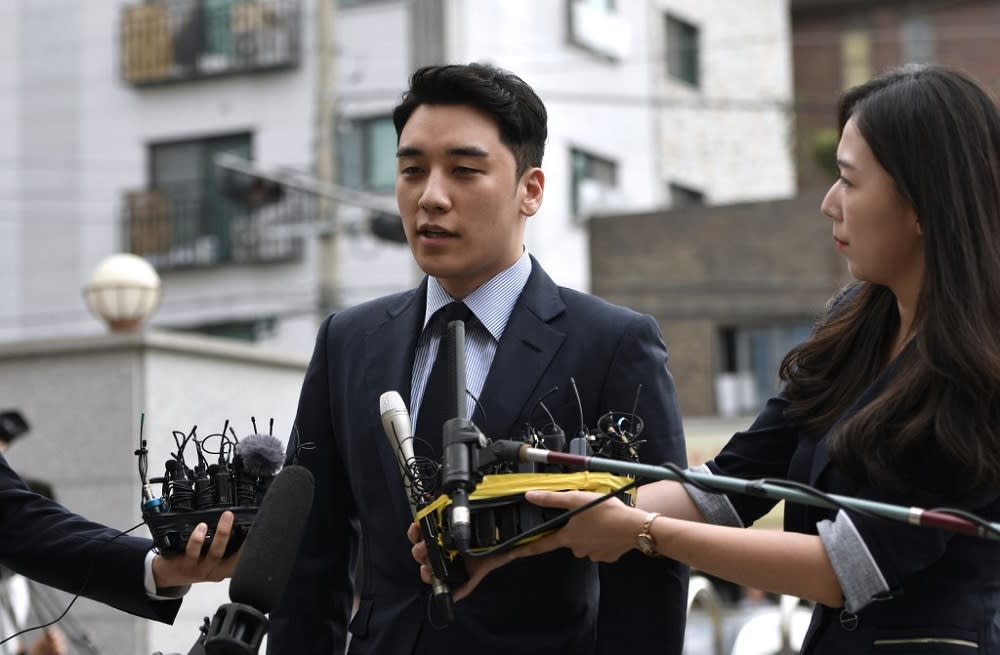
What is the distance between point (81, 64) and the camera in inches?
1151

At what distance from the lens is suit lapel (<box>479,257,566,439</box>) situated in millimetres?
4074

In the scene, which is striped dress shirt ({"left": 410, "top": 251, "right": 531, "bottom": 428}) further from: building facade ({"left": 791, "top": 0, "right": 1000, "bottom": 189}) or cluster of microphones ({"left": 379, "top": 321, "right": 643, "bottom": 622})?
building facade ({"left": 791, "top": 0, "right": 1000, "bottom": 189})

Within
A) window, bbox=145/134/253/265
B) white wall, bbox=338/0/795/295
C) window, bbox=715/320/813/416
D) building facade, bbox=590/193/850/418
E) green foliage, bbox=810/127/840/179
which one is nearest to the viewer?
building facade, bbox=590/193/850/418

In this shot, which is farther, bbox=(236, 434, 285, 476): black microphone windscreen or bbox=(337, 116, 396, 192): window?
bbox=(337, 116, 396, 192): window

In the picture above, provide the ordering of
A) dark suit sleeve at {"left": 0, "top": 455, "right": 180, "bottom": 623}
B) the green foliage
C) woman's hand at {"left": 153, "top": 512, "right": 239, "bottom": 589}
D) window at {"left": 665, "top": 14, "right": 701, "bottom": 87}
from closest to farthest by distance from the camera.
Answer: woman's hand at {"left": 153, "top": 512, "right": 239, "bottom": 589}, dark suit sleeve at {"left": 0, "top": 455, "right": 180, "bottom": 623}, the green foliage, window at {"left": 665, "top": 14, "right": 701, "bottom": 87}

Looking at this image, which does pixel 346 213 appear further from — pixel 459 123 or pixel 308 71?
pixel 459 123

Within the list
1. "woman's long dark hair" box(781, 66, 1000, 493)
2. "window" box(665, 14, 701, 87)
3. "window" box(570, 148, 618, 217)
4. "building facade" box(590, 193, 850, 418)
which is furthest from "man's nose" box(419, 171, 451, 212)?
"window" box(665, 14, 701, 87)

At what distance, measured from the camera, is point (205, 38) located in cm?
2859

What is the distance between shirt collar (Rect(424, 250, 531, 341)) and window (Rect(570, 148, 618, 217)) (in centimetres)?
2303

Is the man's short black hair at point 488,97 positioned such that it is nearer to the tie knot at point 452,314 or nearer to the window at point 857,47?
the tie knot at point 452,314

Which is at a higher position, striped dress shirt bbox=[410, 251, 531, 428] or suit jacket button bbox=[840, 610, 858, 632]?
striped dress shirt bbox=[410, 251, 531, 428]

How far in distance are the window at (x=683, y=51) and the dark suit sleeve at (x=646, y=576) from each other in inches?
1093

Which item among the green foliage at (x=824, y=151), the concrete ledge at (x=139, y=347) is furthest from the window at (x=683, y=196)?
the concrete ledge at (x=139, y=347)

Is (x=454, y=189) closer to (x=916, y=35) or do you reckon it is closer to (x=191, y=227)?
(x=191, y=227)
